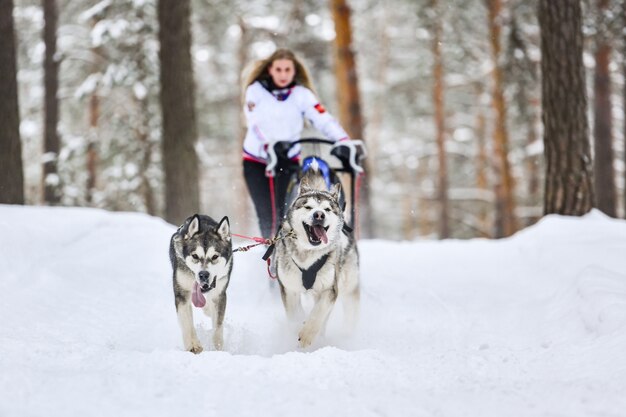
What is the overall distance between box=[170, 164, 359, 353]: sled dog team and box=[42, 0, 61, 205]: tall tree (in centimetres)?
982

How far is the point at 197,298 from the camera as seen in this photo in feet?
12.8

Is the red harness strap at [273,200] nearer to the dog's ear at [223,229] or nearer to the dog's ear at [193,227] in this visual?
the dog's ear at [223,229]

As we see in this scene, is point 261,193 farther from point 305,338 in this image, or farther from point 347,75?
point 347,75

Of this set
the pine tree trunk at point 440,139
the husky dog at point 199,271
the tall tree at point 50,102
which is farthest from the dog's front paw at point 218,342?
the pine tree trunk at point 440,139

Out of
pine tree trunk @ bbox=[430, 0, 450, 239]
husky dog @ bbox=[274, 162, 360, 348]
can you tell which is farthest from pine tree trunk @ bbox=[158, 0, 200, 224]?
pine tree trunk @ bbox=[430, 0, 450, 239]

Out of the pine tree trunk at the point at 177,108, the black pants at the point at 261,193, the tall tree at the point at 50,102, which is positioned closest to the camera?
the black pants at the point at 261,193

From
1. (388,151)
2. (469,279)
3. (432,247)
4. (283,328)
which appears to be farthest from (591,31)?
(388,151)

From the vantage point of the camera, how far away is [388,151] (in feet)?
71.3

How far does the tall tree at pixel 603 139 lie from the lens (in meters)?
12.6

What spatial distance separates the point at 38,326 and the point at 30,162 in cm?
1498

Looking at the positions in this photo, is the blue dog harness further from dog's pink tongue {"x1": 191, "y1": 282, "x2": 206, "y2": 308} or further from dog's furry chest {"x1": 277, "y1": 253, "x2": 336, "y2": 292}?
dog's pink tongue {"x1": 191, "y1": 282, "x2": 206, "y2": 308}

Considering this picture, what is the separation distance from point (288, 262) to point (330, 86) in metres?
19.6

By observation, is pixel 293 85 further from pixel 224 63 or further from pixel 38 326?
pixel 224 63

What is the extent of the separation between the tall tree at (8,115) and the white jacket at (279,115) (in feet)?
12.4
